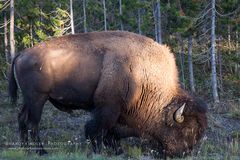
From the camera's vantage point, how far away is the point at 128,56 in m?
9.55

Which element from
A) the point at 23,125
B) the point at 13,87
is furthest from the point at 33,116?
the point at 13,87

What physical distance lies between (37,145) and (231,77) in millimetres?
18188

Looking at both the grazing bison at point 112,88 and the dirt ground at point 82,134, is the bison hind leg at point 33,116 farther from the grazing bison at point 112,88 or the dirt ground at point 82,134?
the dirt ground at point 82,134

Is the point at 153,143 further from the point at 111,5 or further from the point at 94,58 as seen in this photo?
the point at 111,5

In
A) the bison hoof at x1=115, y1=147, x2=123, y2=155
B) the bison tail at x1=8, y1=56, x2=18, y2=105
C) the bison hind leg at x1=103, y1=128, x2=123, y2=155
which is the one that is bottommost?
the bison hoof at x1=115, y1=147, x2=123, y2=155

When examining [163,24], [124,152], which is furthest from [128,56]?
[163,24]

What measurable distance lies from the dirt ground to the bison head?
33 centimetres

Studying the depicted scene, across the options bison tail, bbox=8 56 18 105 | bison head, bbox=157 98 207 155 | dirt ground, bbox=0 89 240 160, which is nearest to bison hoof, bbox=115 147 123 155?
dirt ground, bbox=0 89 240 160

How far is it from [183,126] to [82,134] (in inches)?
138

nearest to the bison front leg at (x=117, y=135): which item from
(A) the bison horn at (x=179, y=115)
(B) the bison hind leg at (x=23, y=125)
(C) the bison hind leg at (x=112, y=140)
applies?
(C) the bison hind leg at (x=112, y=140)

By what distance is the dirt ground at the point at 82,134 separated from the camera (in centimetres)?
950

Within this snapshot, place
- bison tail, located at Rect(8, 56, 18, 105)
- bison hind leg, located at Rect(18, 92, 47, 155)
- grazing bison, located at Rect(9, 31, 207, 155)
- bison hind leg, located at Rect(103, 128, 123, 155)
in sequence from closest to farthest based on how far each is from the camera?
grazing bison, located at Rect(9, 31, 207, 155) < bison hind leg, located at Rect(18, 92, 47, 155) < bison tail, located at Rect(8, 56, 18, 105) < bison hind leg, located at Rect(103, 128, 123, 155)

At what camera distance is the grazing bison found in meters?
9.27

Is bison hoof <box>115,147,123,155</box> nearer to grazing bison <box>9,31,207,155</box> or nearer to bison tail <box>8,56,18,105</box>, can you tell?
grazing bison <box>9,31,207,155</box>
